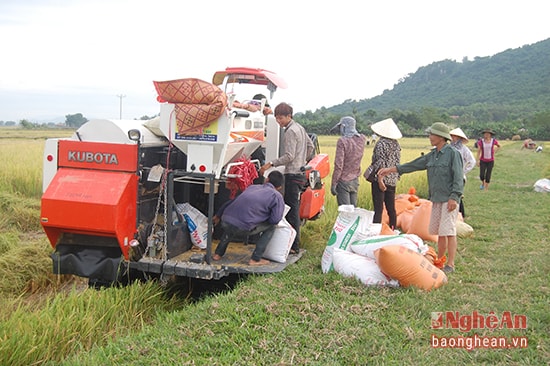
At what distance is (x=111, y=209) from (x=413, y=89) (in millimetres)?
122500

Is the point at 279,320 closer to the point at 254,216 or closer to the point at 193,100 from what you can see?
the point at 254,216

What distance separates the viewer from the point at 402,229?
8.50 metres

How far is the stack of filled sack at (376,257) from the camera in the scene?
16.7 feet

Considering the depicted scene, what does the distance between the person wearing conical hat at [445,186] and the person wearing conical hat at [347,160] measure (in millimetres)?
1426

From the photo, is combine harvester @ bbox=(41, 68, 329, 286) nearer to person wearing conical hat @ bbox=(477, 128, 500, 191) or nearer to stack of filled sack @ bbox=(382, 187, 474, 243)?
stack of filled sack @ bbox=(382, 187, 474, 243)

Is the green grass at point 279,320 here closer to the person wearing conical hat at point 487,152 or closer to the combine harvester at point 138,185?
the combine harvester at point 138,185

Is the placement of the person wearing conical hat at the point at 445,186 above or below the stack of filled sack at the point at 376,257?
above

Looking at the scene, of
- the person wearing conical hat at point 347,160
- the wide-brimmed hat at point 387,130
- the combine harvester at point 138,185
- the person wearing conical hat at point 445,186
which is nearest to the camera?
the combine harvester at point 138,185

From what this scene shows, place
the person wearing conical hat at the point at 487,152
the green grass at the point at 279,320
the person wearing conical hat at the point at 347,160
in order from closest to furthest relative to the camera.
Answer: the green grass at the point at 279,320
the person wearing conical hat at the point at 347,160
the person wearing conical hat at the point at 487,152

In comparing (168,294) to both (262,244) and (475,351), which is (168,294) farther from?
(475,351)

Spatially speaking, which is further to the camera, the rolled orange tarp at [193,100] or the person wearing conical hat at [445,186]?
the person wearing conical hat at [445,186]

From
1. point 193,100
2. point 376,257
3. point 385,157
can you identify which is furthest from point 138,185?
point 385,157

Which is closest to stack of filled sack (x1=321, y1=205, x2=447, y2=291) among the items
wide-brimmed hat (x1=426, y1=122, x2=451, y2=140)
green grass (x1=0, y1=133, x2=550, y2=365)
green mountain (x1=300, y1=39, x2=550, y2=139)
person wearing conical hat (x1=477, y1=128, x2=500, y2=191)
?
green grass (x1=0, y1=133, x2=550, y2=365)

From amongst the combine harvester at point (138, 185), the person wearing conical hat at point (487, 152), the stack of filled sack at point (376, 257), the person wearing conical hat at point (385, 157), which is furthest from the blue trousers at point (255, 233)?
the person wearing conical hat at point (487, 152)
